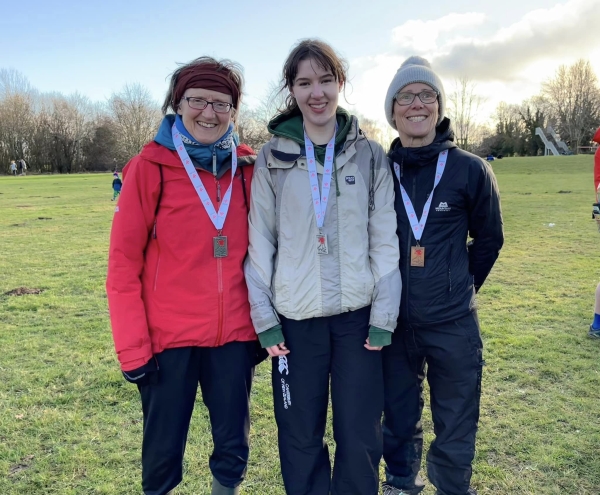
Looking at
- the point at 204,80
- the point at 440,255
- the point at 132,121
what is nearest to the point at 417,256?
the point at 440,255

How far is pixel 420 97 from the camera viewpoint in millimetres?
2463

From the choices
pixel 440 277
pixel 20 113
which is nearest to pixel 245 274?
pixel 440 277

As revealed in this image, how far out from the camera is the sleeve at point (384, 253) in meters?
2.23

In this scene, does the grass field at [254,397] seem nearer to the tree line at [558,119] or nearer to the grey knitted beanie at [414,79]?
the grey knitted beanie at [414,79]

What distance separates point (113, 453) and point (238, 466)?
121 cm

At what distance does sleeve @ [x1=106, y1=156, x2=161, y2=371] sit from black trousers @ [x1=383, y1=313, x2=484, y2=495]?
1.34m

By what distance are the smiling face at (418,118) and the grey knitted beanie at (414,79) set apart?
0.03m

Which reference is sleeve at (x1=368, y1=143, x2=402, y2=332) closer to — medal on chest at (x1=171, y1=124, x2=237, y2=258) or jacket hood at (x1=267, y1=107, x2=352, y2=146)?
jacket hood at (x1=267, y1=107, x2=352, y2=146)

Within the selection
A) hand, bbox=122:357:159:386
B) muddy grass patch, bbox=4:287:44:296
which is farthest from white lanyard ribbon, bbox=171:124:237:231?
muddy grass patch, bbox=4:287:44:296

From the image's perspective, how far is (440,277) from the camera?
2.38 metres

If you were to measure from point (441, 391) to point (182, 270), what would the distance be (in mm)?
1543

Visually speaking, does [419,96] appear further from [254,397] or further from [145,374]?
[254,397]

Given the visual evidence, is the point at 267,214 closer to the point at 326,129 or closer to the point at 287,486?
the point at 326,129

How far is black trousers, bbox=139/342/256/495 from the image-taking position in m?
2.28
